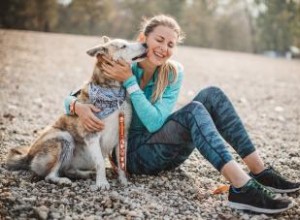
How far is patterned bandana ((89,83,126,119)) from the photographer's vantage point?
4.54 metres

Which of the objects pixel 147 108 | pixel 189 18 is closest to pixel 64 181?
pixel 147 108

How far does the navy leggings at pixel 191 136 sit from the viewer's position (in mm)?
4168

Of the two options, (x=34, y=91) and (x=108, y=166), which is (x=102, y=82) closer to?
(x=108, y=166)

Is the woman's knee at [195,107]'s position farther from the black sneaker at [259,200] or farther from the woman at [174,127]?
the black sneaker at [259,200]

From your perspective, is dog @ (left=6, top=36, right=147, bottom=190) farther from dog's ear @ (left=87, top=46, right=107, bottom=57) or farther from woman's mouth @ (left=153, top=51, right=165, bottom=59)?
woman's mouth @ (left=153, top=51, right=165, bottom=59)

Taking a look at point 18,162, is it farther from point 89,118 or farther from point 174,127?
point 174,127

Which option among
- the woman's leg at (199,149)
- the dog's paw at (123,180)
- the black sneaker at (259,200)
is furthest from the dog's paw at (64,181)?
the black sneaker at (259,200)

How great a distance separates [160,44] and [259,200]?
2.07m

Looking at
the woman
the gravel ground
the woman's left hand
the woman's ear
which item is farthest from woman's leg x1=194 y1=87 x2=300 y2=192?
A: the woman's ear

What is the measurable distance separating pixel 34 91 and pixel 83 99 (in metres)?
6.46

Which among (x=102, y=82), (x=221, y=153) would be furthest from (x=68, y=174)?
(x=221, y=153)

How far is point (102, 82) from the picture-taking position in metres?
4.66

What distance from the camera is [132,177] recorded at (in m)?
4.97

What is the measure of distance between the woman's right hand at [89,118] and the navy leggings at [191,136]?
579 mm
